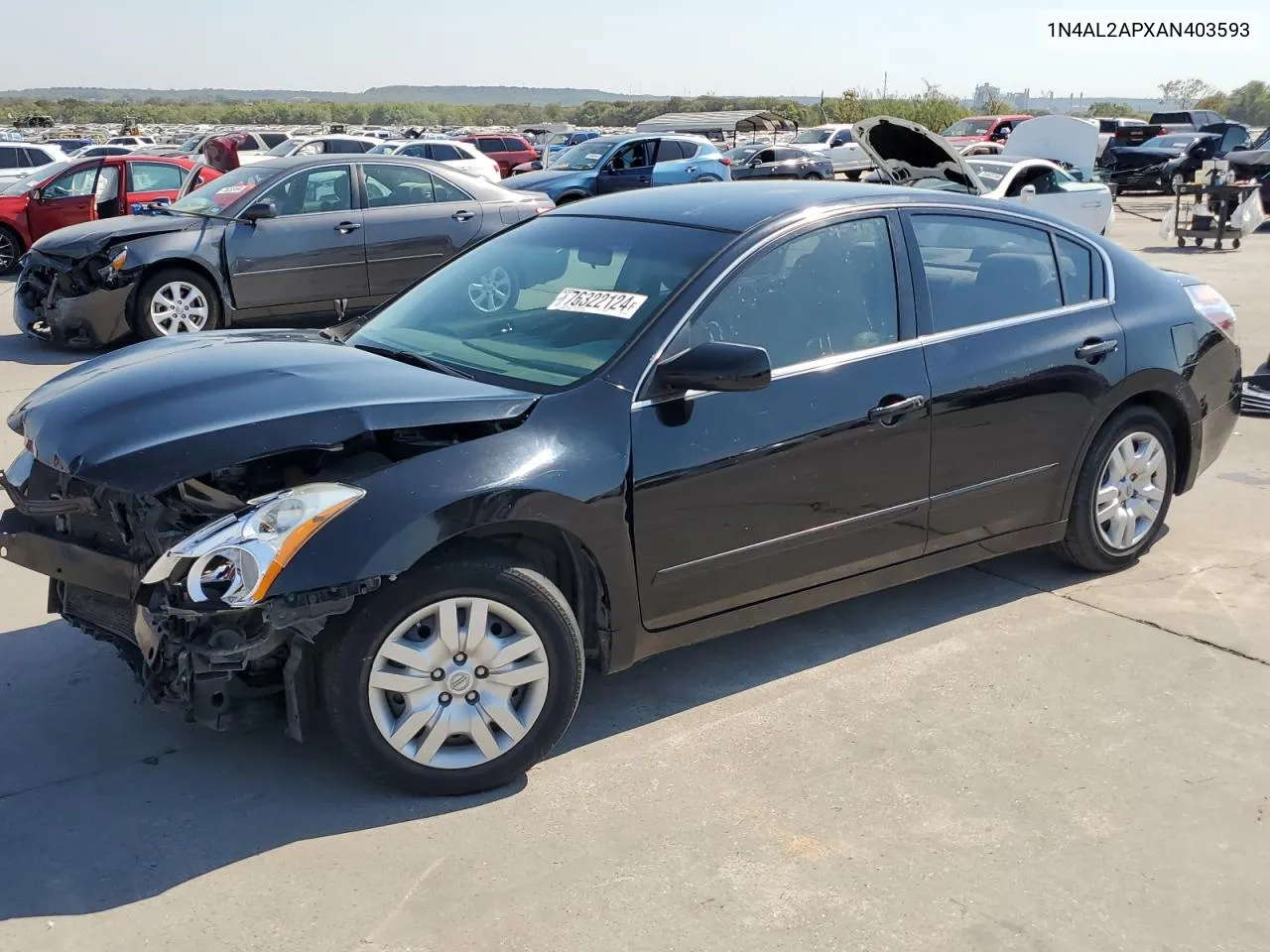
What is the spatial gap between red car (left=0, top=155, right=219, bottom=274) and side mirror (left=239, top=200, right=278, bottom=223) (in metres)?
5.84

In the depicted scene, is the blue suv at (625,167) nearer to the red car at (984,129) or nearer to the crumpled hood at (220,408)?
the red car at (984,129)

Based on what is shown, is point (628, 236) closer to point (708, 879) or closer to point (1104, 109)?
point (708, 879)

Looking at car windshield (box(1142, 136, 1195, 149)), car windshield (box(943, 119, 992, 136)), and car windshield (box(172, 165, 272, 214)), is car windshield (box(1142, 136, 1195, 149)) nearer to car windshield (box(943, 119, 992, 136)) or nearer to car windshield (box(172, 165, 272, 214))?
car windshield (box(943, 119, 992, 136))

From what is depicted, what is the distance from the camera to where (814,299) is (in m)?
4.26

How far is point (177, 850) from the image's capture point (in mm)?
3277

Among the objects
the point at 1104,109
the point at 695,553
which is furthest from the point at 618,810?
the point at 1104,109

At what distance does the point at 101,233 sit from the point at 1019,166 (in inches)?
455

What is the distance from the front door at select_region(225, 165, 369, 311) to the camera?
10492mm

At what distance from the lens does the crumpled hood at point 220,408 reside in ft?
10.9

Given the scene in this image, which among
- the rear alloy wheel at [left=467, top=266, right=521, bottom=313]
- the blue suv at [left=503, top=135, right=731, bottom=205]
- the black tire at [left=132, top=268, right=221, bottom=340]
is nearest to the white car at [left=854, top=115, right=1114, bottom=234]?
the rear alloy wheel at [left=467, top=266, right=521, bottom=313]

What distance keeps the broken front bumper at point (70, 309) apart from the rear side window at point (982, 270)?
7683 millimetres

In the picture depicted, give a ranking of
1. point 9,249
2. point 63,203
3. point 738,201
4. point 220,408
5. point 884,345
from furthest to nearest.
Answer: point 9,249 < point 63,203 < point 738,201 < point 884,345 < point 220,408

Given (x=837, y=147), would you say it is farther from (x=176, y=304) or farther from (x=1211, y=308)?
(x=1211, y=308)

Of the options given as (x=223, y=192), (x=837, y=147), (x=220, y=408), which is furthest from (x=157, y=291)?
(x=837, y=147)
